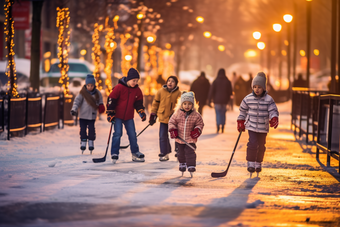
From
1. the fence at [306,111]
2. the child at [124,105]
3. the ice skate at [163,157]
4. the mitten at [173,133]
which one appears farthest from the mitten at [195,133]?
the fence at [306,111]

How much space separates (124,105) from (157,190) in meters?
3.02

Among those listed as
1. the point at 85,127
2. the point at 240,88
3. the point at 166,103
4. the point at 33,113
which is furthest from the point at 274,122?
the point at 240,88

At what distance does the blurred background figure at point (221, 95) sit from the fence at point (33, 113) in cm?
419

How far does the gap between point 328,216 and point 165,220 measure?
1.76m

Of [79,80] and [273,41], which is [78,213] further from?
[273,41]

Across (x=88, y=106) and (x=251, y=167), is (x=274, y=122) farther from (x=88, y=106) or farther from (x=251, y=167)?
(x=88, y=106)

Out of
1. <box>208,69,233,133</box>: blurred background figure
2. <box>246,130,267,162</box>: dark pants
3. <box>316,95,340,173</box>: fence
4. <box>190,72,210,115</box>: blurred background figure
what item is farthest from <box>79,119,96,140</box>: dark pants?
<box>190,72,210,115</box>: blurred background figure

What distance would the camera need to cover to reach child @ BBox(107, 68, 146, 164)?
1021cm

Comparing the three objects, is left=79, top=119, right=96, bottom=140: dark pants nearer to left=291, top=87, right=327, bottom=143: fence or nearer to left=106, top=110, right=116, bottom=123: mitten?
left=106, top=110, right=116, bottom=123: mitten

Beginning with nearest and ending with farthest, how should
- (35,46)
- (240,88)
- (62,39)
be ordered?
(35,46), (62,39), (240,88)

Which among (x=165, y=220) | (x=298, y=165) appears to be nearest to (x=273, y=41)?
(x=298, y=165)

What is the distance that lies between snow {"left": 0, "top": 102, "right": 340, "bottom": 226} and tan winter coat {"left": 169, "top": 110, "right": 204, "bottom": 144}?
609 mm

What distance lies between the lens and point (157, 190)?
759 centimetres

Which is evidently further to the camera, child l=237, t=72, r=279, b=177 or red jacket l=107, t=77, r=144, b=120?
red jacket l=107, t=77, r=144, b=120
